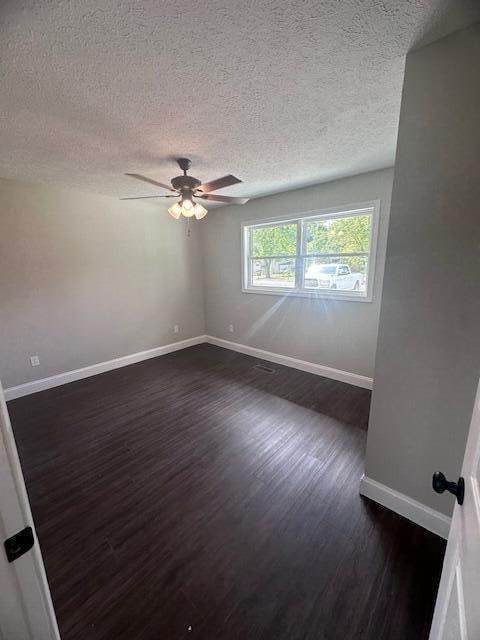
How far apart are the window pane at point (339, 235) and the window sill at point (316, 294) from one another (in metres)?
0.52

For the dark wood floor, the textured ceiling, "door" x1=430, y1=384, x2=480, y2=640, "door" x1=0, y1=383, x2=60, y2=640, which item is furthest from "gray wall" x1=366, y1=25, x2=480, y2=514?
"door" x1=0, y1=383, x2=60, y2=640

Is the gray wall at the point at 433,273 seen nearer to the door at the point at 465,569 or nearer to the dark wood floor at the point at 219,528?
the dark wood floor at the point at 219,528

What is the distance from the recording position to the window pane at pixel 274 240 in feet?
11.8

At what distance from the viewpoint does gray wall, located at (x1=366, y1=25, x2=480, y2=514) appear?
1.17m

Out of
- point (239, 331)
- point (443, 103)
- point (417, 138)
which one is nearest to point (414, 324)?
point (417, 138)

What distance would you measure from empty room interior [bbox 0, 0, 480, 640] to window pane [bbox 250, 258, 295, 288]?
90 centimetres

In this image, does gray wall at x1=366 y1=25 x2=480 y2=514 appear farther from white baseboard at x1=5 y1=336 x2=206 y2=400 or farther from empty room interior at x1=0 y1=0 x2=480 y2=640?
white baseboard at x1=5 y1=336 x2=206 y2=400

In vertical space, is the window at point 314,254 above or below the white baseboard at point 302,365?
above

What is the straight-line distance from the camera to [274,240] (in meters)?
3.81

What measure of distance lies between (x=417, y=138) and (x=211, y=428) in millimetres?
2545

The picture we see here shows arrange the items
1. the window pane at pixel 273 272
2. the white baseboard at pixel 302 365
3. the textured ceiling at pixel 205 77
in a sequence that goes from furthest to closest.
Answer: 1. the window pane at pixel 273 272
2. the white baseboard at pixel 302 365
3. the textured ceiling at pixel 205 77

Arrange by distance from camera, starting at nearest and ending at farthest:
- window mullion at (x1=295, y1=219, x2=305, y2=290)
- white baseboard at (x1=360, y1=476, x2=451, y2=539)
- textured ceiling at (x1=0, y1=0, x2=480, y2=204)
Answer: textured ceiling at (x1=0, y1=0, x2=480, y2=204), white baseboard at (x1=360, y1=476, x2=451, y2=539), window mullion at (x1=295, y1=219, x2=305, y2=290)

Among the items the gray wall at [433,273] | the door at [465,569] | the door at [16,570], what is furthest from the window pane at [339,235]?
the door at [16,570]

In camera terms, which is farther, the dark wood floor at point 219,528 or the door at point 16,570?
the dark wood floor at point 219,528
